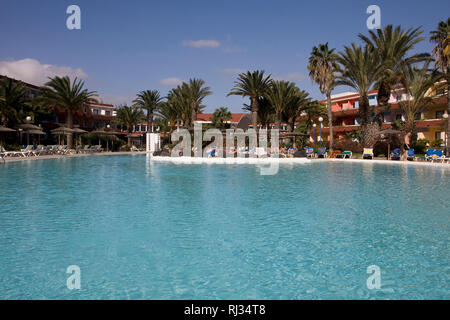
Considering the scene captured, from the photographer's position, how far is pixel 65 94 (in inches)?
1624

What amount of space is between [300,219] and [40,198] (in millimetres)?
7312

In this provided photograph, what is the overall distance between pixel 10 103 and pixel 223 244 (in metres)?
37.4

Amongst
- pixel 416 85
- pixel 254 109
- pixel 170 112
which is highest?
pixel 170 112

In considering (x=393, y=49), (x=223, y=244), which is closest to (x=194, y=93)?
(x=393, y=49)

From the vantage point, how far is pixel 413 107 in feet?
93.6

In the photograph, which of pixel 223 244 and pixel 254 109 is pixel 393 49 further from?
pixel 223 244

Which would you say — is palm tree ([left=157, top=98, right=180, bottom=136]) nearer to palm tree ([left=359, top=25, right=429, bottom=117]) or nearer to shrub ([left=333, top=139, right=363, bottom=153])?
shrub ([left=333, top=139, right=363, bottom=153])

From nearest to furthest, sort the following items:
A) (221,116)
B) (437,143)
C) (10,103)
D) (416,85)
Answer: (416,85)
(10,103)
(437,143)
(221,116)

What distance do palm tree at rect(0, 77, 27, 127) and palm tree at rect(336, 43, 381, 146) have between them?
31.5 m

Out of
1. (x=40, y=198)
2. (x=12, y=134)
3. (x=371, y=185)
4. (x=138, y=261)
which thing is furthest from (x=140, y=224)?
(x=12, y=134)

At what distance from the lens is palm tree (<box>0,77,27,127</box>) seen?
114 ft

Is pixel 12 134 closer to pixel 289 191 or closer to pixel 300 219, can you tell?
pixel 289 191
